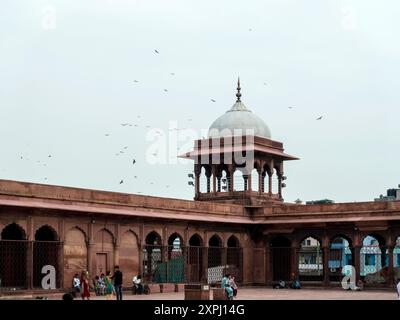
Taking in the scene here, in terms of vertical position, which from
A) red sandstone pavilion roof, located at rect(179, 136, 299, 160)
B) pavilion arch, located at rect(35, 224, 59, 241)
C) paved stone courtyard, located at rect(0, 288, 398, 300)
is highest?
red sandstone pavilion roof, located at rect(179, 136, 299, 160)

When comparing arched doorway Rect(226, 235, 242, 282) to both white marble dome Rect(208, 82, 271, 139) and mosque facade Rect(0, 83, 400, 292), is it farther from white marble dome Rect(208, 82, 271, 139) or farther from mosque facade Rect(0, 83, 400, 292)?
white marble dome Rect(208, 82, 271, 139)

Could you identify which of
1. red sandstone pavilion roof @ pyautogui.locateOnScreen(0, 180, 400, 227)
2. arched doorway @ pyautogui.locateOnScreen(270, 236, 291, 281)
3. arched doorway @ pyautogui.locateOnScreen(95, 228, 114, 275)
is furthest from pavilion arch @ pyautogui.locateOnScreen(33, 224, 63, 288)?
arched doorway @ pyautogui.locateOnScreen(270, 236, 291, 281)

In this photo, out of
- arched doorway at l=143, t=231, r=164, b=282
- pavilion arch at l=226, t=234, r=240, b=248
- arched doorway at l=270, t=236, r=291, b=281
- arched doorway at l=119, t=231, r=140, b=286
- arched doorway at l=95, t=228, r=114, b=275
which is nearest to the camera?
arched doorway at l=95, t=228, r=114, b=275

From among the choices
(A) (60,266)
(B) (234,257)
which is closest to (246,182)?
(B) (234,257)

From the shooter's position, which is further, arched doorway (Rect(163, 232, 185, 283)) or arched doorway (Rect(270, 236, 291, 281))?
arched doorway (Rect(270, 236, 291, 281))

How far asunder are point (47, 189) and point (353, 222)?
13.7 metres

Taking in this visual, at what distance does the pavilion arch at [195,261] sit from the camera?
35.0 metres

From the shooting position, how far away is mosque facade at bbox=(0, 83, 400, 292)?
28.2m

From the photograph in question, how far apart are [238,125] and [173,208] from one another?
26.3 ft

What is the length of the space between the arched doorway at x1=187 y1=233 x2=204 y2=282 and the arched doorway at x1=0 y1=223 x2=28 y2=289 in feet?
26.6

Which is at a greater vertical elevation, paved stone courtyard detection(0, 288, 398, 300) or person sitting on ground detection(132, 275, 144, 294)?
person sitting on ground detection(132, 275, 144, 294)

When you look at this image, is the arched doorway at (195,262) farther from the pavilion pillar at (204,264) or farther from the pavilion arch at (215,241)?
the pavilion arch at (215,241)

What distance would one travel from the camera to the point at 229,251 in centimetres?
3728
